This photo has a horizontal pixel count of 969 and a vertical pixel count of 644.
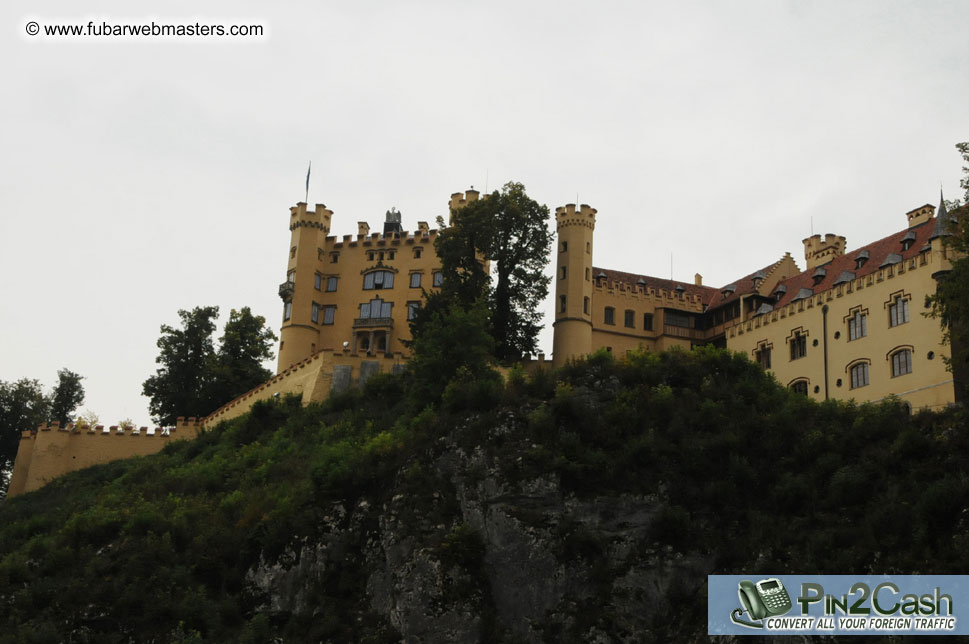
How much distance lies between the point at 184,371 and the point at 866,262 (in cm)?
4131

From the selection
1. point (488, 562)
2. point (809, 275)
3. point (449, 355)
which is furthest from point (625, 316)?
point (488, 562)

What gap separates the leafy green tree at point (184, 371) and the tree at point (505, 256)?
16.9 meters

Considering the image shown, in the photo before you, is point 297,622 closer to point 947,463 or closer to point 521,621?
point 521,621

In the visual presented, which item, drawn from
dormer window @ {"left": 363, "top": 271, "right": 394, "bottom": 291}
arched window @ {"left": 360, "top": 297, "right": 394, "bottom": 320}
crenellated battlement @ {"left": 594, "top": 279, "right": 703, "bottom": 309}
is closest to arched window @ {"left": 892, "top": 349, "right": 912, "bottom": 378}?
crenellated battlement @ {"left": 594, "top": 279, "right": 703, "bottom": 309}

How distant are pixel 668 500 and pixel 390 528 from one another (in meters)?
9.73

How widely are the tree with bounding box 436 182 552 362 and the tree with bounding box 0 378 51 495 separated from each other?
2619 cm

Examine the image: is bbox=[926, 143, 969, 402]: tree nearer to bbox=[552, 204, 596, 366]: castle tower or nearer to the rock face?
the rock face

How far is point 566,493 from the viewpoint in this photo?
132ft

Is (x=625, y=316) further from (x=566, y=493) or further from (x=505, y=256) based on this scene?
(x=566, y=493)

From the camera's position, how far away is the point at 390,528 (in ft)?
134

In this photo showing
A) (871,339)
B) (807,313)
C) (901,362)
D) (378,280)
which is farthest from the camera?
(378,280)

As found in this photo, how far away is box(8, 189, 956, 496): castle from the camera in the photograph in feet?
185

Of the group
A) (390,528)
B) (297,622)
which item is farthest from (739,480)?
(297,622)

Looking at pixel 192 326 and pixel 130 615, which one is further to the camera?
pixel 192 326
